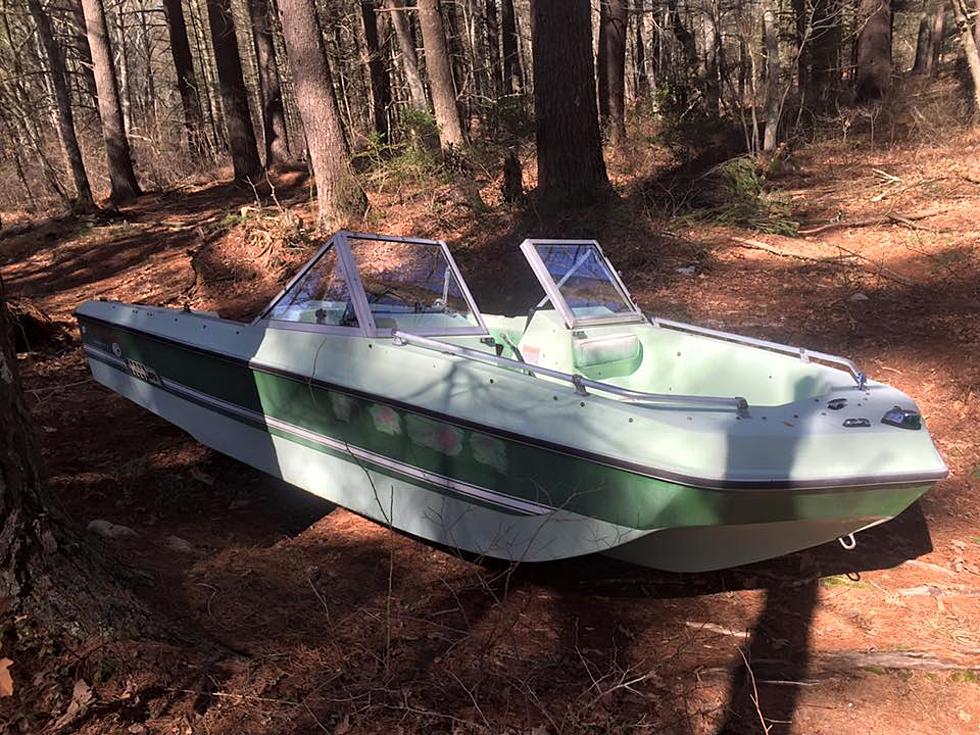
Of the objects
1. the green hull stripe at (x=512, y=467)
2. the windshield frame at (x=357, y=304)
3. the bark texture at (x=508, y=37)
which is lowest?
the green hull stripe at (x=512, y=467)

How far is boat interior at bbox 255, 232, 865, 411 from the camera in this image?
12.7 feet

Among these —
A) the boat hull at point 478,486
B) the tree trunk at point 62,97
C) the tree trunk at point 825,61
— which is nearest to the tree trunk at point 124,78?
the tree trunk at point 62,97

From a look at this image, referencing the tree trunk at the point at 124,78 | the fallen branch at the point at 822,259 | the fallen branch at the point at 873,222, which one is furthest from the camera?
the tree trunk at the point at 124,78

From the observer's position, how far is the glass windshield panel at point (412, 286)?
431cm

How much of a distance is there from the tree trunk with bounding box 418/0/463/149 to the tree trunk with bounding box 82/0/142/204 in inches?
250

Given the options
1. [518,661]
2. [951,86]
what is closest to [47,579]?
[518,661]

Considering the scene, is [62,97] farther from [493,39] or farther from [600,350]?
[600,350]

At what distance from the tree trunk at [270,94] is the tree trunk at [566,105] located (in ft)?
29.9

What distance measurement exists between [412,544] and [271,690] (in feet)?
5.33

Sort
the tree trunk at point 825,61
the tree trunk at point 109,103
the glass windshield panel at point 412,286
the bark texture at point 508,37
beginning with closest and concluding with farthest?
the glass windshield panel at point 412,286 → the tree trunk at point 109,103 → the tree trunk at point 825,61 → the bark texture at point 508,37

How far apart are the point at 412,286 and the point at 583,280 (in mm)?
1090

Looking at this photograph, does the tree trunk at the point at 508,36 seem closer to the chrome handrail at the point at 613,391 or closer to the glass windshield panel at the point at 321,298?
the glass windshield panel at the point at 321,298

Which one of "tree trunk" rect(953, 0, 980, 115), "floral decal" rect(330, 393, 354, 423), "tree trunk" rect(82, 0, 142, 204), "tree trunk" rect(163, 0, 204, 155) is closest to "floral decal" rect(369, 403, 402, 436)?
"floral decal" rect(330, 393, 354, 423)

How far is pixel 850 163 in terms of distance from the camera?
10.5 metres
